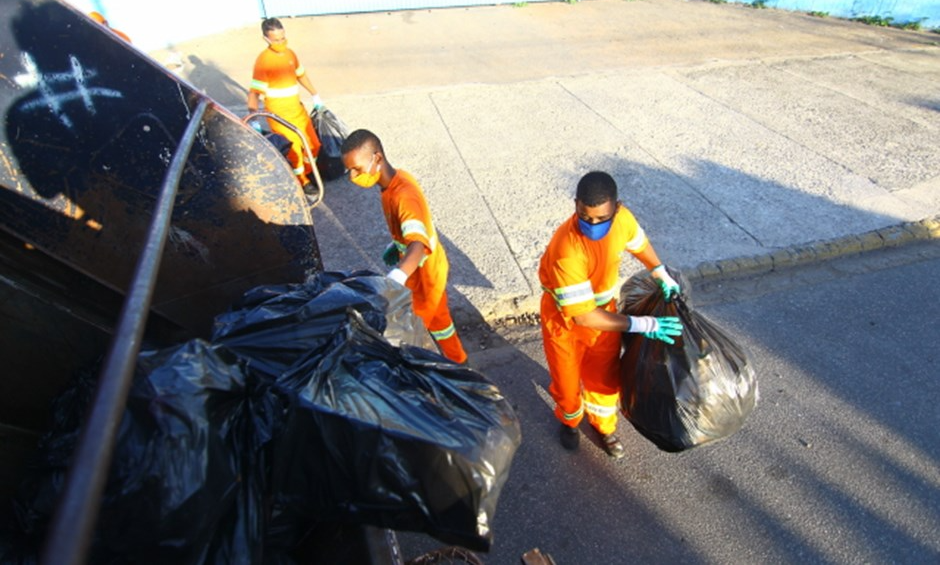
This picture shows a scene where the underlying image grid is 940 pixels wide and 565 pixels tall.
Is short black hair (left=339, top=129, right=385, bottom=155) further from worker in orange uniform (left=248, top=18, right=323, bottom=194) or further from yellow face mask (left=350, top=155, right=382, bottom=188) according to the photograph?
worker in orange uniform (left=248, top=18, right=323, bottom=194)

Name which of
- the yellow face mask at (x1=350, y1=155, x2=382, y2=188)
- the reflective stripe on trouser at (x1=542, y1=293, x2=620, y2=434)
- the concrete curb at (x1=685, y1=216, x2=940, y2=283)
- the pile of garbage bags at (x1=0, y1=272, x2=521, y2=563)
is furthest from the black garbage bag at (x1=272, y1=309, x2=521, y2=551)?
the concrete curb at (x1=685, y1=216, x2=940, y2=283)

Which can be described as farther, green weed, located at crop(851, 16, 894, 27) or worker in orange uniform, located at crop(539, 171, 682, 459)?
green weed, located at crop(851, 16, 894, 27)

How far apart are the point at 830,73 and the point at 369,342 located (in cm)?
895

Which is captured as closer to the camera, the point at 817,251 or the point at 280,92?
the point at 817,251

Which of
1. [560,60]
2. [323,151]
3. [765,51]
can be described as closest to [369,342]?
[323,151]

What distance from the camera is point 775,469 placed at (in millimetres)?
2729

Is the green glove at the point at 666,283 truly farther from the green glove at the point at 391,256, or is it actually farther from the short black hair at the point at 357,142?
the short black hair at the point at 357,142

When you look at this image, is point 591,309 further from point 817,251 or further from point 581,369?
point 817,251

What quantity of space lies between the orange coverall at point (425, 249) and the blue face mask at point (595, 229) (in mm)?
802

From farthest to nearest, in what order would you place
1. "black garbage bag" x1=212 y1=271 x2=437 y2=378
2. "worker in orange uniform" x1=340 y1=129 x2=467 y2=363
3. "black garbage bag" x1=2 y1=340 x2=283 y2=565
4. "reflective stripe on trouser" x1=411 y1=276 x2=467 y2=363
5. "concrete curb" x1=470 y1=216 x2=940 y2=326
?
"concrete curb" x1=470 y1=216 x2=940 y2=326 < "reflective stripe on trouser" x1=411 y1=276 x2=467 y2=363 < "worker in orange uniform" x1=340 y1=129 x2=467 y2=363 < "black garbage bag" x1=212 y1=271 x2=437 y2=378 < "black garbage bag" x1=2 y1=340 x2=283 y2=565

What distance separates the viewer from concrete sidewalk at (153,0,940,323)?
171 inches

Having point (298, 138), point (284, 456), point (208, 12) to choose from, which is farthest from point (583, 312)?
point (208, 12)

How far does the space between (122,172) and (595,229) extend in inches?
72.3

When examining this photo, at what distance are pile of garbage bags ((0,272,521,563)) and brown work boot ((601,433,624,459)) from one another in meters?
1.64
